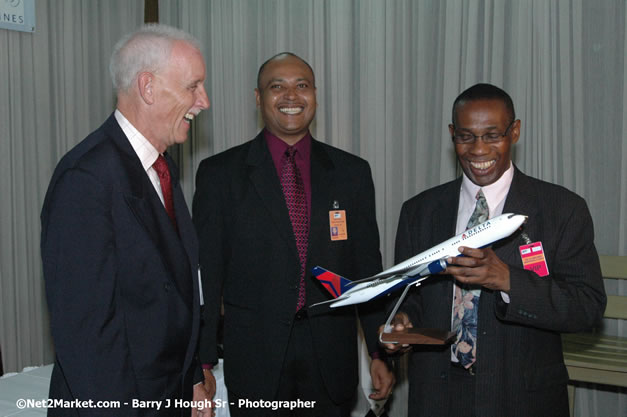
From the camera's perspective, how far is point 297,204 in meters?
2.92

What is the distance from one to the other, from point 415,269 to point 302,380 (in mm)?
874

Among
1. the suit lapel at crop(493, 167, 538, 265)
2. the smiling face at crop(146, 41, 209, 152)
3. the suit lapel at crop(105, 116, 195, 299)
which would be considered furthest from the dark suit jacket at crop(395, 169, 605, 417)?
the smiling face at crop(146, 41, 209, 152)

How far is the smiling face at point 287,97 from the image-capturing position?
2992 millimetres

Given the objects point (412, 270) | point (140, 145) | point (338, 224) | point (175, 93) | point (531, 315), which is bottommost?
point (531, 315)

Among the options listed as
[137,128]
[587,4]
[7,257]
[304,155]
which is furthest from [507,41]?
[7,257]

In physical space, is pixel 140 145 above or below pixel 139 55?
below

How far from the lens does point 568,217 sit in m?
2.28

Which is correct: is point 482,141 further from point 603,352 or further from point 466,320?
point 603,352

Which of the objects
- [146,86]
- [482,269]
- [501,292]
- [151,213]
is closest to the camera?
[151,213]

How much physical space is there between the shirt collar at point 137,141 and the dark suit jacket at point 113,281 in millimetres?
37

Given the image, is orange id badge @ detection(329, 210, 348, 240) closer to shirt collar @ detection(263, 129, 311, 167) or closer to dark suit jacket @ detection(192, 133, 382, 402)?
dark suit jacket @ detection(192, 133, 382, 402)

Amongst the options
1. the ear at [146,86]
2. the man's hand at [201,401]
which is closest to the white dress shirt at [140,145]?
the ear at [146,86]

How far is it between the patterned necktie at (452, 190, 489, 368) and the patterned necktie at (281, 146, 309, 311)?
0.79 meters

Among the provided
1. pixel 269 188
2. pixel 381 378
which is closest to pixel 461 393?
pixel 381 378
